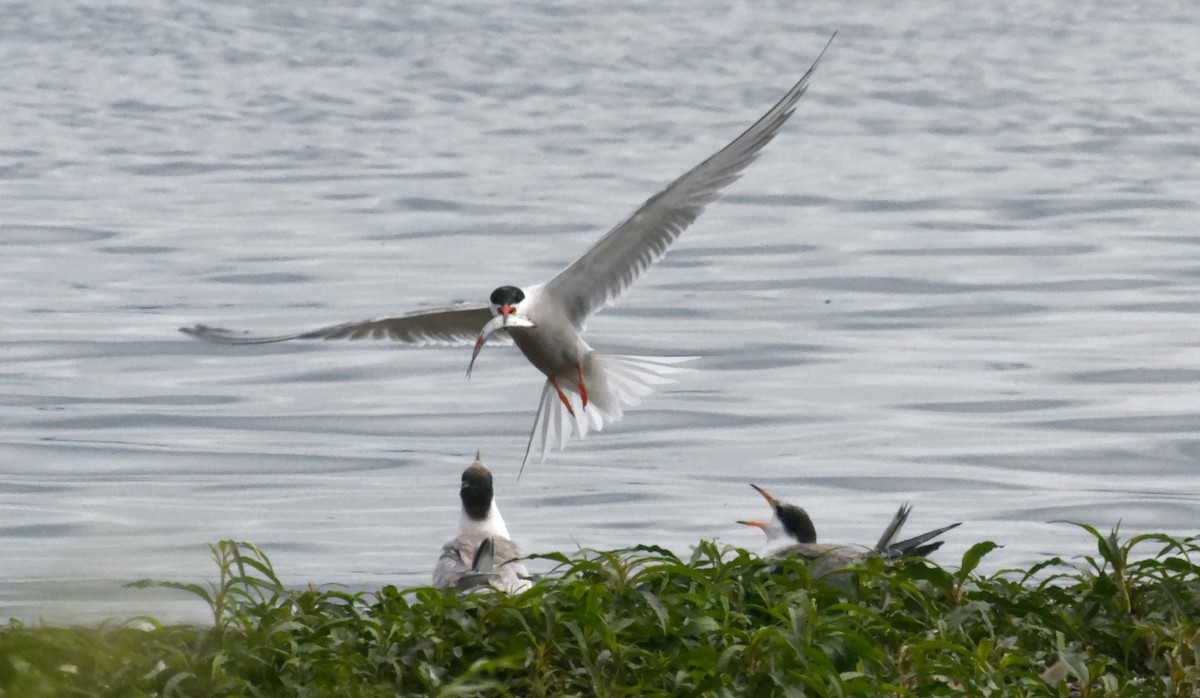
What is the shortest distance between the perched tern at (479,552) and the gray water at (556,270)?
1181mm

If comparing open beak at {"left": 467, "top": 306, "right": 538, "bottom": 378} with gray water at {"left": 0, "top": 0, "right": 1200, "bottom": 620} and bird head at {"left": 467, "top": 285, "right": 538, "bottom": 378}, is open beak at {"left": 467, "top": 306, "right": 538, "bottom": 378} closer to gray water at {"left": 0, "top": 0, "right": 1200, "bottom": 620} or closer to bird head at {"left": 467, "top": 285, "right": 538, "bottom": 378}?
bird head at {"left": 467, "top": 285, "right": 538, "bottom": 378}

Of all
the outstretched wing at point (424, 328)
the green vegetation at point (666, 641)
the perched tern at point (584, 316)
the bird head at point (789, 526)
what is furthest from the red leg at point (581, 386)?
the green vegetation at point (666, 641)

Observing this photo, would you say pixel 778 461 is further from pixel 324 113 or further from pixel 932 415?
pixel 324 113

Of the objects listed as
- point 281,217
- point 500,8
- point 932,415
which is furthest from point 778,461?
point 500,8

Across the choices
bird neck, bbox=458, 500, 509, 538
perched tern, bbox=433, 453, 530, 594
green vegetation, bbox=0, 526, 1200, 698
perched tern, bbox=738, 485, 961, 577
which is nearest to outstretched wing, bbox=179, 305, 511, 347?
perched tern, bbox=433, 453, 530, 594

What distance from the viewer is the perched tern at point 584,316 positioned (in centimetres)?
976

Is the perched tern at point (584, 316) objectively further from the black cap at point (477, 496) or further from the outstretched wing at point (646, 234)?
the black cap at point (477, 496)

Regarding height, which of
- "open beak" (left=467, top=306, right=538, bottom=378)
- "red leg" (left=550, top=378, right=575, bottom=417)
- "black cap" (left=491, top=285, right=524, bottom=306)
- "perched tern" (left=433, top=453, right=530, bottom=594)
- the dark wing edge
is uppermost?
"black cap" (left=491, top=285, right=524, bottom=306)

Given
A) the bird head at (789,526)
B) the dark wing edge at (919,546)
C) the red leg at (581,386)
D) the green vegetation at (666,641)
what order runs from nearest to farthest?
the green vegetation at (666,641) < the dark wing edge at (919,546) < the bird head at (789,526) < the red leg at (581,386)

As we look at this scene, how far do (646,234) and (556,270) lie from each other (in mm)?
10205

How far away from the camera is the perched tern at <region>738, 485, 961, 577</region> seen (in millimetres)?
7098

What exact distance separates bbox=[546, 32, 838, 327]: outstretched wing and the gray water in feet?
4.14

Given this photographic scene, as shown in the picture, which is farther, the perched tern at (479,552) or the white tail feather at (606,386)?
the white tail feather at (606,386)

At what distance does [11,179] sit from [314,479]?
48.7 ft
